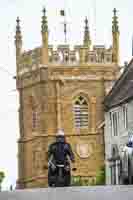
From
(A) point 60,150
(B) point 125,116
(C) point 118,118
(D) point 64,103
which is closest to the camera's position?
(A) point 60,150

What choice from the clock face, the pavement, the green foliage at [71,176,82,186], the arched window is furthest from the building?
the pavement

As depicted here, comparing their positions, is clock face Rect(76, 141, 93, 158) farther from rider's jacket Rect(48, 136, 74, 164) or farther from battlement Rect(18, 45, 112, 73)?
rider's jacket Rect(48, 136, 74, 164)

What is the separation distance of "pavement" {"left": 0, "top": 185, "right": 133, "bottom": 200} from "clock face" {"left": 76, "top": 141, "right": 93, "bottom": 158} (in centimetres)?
8980

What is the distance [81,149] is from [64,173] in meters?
85.1

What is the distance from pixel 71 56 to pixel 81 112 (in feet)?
15.0

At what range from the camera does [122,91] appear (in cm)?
7962

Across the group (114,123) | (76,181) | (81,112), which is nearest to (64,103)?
(81,112)

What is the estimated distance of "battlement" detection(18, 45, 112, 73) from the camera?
399ft

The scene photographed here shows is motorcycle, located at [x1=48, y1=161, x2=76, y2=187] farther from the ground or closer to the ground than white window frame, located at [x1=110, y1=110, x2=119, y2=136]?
closer to the ground

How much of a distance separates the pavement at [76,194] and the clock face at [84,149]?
89.8 metres

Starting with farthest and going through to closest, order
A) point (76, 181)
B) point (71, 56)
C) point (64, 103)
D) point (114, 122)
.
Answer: point (71, 56) < point (64, 103) < point (76, 181) < point (114, 122)

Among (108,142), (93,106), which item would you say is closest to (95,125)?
(93,106)

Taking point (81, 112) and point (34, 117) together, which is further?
point (34, 117)

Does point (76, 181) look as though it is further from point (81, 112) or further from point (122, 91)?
point (122, 91)
